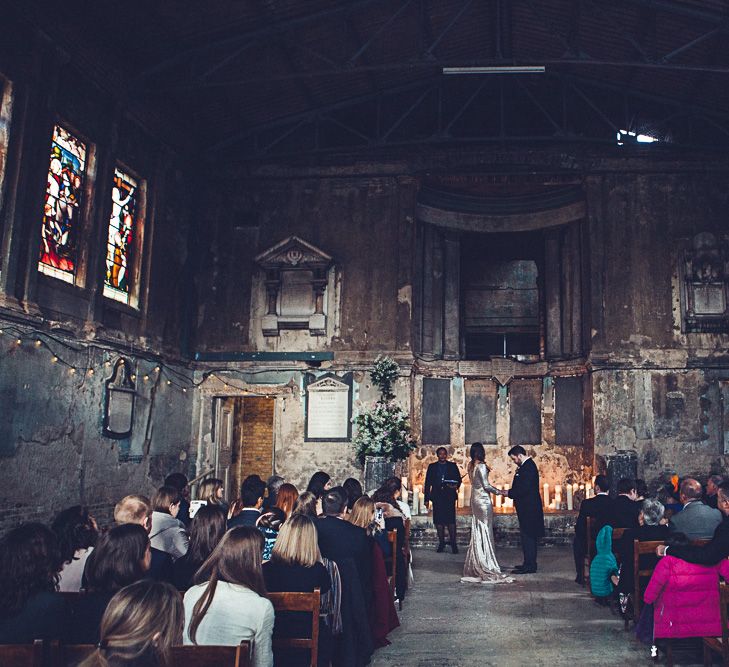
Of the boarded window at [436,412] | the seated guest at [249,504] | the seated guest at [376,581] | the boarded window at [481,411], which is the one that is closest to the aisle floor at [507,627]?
the seated guest at [376,581]

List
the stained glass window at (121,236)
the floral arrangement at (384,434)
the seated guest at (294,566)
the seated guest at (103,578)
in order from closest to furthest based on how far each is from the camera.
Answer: the seated guest at (103,578)
the seated guest at (294,566)
the stained glass window at (121,236)
the floral arrangement at (384,434)

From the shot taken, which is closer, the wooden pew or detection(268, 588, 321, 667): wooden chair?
detection(268, 588, 321, 667): wooden chair

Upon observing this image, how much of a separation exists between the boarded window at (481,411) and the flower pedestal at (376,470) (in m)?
3.10

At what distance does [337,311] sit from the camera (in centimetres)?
1488

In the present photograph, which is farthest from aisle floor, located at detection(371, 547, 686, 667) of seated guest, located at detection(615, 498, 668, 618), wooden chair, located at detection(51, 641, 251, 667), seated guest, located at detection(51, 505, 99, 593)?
wooden chair, located at detection(51, 641, 251, 667)

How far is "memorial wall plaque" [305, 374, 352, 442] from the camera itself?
14406mm

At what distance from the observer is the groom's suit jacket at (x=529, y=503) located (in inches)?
375

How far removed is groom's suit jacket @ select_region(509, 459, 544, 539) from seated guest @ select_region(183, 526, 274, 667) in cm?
660

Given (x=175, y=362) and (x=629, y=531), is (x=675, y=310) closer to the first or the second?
(x=629, y=531)

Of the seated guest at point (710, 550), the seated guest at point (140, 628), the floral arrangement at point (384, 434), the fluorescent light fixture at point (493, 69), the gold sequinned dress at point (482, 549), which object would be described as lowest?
the gold sequinned dress at point (482, 549)

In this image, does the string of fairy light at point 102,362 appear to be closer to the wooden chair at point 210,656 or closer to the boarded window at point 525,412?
the boarded window at point 525,412

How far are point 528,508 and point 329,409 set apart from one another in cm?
583

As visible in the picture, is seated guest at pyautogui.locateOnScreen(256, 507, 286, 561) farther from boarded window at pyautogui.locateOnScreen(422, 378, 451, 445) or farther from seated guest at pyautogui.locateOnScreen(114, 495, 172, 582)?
boarded window at pyautogui.locateOnScreen(422, 378, 451, 445)

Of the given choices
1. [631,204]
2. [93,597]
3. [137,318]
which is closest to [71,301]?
[137,318]
